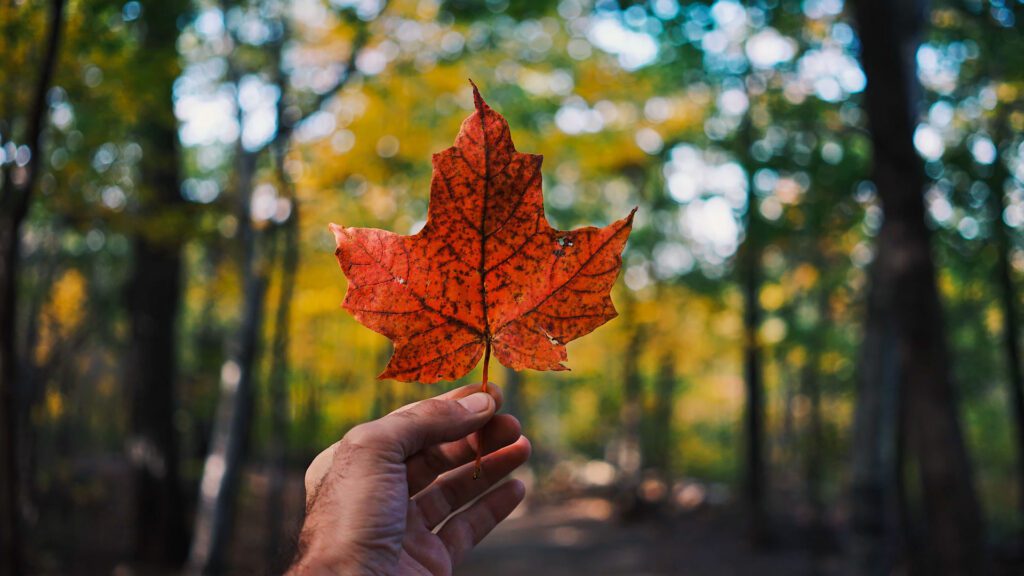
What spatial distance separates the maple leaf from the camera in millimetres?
1321

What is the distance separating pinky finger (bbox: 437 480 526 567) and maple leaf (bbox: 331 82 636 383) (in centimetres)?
44

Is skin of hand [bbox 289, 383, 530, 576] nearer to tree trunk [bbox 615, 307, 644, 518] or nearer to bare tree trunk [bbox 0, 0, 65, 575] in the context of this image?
bare tree trunk [bbox 0, 0, 65, 575]

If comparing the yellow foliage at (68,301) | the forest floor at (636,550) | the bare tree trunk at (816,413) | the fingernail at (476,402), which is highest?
the fingernail at (476,402)

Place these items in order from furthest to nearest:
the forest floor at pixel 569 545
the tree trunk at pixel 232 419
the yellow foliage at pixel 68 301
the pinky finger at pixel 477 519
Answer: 1. the yellow foliage at pixel 68 301
2. the forest floor at pixel 569 545
3. the tree trunk at pixel 232 419
4. the pinky finger at pixel 477 519

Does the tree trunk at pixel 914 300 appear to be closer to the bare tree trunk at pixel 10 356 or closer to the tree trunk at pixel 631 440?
the bare tree trunk at pixel 10 356

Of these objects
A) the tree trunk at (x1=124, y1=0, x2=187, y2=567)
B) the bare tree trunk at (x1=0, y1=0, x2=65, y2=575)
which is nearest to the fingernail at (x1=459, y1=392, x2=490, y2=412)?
the bare tree trunk at (x1=0, y1=0, x2=65, y2=575)

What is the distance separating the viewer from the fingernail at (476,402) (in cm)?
145

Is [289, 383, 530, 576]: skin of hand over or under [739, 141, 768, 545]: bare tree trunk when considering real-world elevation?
Result: over

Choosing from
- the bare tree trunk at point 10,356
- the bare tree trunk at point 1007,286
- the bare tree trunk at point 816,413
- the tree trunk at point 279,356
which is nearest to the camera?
the bare tree trunk at point 10,356

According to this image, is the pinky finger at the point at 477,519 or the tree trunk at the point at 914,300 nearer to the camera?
the pinky finger at the point at 477,519

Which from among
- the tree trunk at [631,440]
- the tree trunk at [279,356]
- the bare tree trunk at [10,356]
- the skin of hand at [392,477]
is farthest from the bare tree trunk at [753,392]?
the skin of hand at [392,477]

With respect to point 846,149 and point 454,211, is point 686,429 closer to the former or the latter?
point 846,149

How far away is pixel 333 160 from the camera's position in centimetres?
845

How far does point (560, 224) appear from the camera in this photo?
49.2 ft
